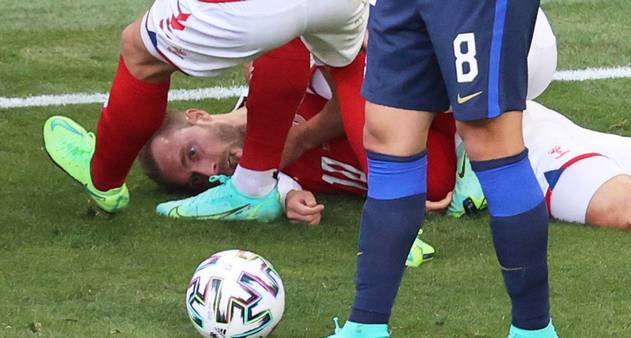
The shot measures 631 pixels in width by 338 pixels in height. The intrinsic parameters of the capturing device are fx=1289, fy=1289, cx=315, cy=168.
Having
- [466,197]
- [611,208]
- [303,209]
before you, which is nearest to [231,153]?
[303,209]

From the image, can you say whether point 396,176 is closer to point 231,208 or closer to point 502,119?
point 502,119

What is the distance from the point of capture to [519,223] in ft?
8.66

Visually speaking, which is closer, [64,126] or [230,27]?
[230,27]

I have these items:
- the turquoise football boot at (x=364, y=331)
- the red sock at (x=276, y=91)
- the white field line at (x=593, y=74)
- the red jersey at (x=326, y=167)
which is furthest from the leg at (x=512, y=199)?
the white field line at (x=593, y=74)

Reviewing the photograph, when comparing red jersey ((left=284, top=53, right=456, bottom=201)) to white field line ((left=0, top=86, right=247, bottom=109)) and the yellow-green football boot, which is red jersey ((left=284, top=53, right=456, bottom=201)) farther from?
white field line ((left=0, top=86, right=247, bottom=109))

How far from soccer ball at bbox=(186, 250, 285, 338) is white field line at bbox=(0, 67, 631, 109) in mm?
2249

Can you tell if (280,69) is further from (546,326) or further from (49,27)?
(49,27)

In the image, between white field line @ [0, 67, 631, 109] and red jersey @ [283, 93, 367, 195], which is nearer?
red jersey @ [283, 93, 367, 195]

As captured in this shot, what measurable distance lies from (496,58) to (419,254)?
105 cm

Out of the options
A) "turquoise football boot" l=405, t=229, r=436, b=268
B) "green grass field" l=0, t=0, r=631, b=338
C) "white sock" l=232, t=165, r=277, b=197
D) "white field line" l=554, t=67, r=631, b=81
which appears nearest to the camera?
"green grass field" l=0, t=0, r=631, b=338

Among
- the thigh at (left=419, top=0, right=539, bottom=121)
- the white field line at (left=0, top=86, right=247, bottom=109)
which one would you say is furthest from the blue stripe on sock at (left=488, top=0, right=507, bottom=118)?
the white field line at (left=0, top=86, right=247, bottom=109)

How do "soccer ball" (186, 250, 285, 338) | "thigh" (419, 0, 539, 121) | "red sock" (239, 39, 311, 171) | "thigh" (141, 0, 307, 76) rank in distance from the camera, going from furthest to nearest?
"red sock" (239, 39, 311, 171) → "thigh" (141, 0, 307, 76) → "soccer ball" (186, 250, 285, 338) → "thigh" (419, 0, 539, 121)

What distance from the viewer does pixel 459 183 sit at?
4.00 m

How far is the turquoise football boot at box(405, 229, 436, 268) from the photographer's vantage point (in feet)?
11.4
